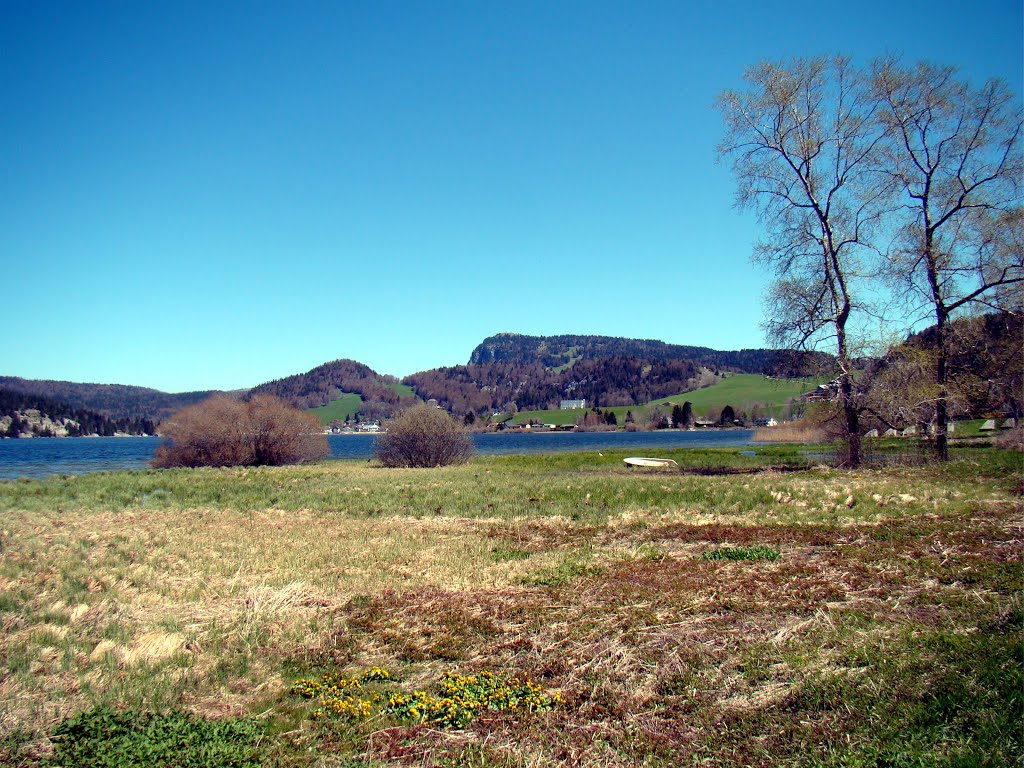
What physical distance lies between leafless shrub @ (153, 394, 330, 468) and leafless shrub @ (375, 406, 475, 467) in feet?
37.9

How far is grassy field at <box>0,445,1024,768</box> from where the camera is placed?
4.64 meters

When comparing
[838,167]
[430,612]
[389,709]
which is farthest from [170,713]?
[838,167]

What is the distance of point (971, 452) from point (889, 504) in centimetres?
1710

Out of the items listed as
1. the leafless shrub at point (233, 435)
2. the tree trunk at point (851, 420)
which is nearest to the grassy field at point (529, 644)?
the tree trunk at point (851, 420)

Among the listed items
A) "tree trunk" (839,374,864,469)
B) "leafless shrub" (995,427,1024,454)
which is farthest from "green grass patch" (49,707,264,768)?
"leafless shrub" (995,427,1024,454)

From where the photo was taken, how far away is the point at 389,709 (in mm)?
5316

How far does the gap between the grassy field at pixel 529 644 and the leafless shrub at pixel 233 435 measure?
37.8 m

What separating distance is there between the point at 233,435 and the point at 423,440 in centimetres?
1660

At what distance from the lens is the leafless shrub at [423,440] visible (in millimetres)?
43594

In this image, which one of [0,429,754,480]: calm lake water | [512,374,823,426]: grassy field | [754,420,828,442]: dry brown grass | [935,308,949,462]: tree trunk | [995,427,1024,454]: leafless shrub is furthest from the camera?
[512,374,823,426]: grassy field

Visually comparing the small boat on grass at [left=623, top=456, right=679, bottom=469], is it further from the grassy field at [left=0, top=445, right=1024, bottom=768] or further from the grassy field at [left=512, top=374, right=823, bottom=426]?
the grassy field at [left=512, top=374, right=823, bottom=426]

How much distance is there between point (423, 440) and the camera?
143 feet

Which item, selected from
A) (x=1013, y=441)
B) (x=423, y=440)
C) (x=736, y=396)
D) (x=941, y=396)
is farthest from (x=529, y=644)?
(x=736, y=396)

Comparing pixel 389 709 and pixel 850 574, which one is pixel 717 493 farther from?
pixel 389 709
